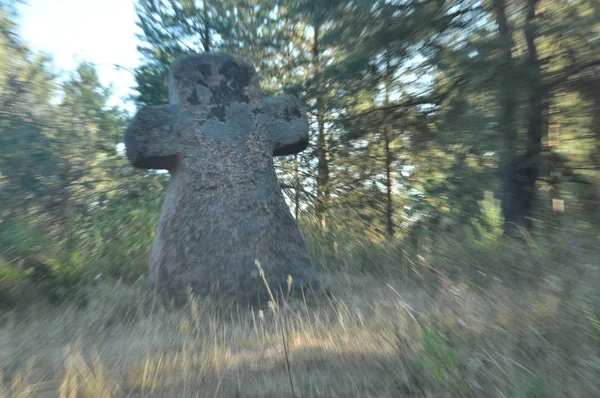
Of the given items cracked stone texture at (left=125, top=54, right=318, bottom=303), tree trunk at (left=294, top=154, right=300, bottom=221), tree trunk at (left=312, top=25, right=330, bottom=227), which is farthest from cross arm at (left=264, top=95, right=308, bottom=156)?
tree trunk at (left=294, top=154, right=300, bottom=221)

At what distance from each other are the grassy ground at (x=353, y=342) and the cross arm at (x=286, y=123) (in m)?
1.63

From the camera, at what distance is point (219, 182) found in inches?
188

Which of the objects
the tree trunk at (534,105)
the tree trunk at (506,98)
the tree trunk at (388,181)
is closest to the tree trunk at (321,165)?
the tree trunk at (388,181)

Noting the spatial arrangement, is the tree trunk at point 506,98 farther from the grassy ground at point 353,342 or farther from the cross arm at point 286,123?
the cross arm at point 286,123

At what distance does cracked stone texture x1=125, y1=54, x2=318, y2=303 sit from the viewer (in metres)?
4.48

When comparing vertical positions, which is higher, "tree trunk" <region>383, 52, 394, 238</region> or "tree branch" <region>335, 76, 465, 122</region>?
"tree branch" <region>335, 76, 465, 122</region>

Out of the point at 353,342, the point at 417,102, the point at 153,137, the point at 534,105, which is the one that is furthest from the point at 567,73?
the point at 153,137

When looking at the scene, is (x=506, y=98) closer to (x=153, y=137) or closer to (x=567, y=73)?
(x=567, y=73)

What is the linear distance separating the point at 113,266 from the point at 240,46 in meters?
5.76

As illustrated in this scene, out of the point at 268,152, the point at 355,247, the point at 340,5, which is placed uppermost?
the point at 340,5

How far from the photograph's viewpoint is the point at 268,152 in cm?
509

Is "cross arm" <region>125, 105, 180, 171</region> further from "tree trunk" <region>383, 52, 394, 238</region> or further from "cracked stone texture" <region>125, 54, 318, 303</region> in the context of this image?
"tree trunk" <region>383, 52, 394, 238</region>

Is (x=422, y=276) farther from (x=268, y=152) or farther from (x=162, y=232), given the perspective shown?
(x=162, y=232)

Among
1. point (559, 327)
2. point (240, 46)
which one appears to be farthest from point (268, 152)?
point (240, 46)
